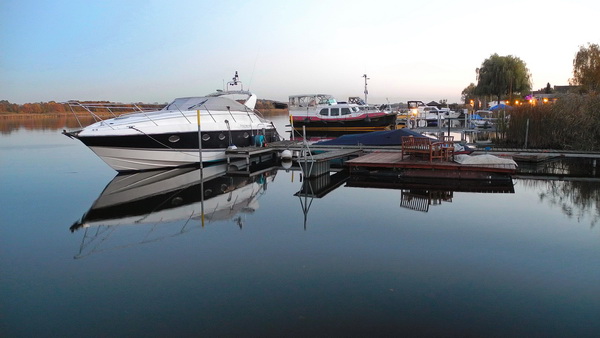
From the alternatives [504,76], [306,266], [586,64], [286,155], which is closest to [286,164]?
[286,155]

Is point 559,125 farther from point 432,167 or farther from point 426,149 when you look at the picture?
point 432,167

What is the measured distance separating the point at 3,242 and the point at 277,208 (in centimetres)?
544

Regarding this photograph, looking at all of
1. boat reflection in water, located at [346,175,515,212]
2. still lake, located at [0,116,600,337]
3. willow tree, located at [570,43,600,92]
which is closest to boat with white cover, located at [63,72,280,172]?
still lake, located at [0,116,600,337]

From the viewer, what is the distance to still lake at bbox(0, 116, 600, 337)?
4.77 m

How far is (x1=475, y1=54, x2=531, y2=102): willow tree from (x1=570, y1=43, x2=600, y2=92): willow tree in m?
9.23

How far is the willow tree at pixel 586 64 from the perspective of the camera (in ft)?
124

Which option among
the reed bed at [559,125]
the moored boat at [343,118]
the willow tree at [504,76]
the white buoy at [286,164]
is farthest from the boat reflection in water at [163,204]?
the willow tree at [504,76]

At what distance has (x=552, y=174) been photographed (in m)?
14.4

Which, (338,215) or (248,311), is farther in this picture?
(338,215)

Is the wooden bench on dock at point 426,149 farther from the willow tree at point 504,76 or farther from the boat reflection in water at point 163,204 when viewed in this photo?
the willow tree at point 504,76

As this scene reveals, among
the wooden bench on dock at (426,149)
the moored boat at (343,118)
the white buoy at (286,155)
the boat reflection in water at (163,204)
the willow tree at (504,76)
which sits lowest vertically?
the boat reflection in water at (163,204)

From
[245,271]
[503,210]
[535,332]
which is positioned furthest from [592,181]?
[245,271]

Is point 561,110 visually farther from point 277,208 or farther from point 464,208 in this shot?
point 277,208

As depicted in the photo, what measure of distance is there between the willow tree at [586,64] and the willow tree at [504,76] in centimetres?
923
